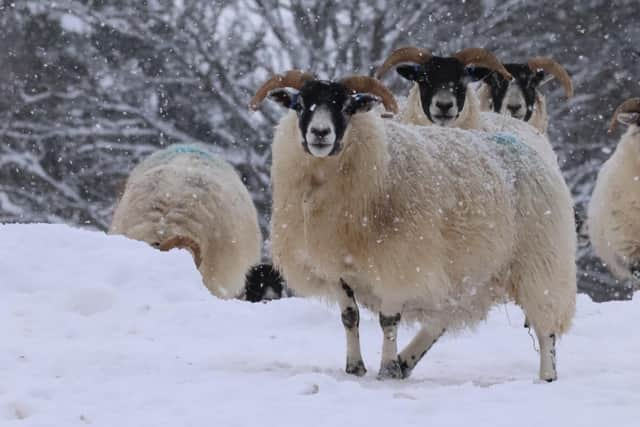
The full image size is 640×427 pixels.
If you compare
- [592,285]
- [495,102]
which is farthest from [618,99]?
[495,102]

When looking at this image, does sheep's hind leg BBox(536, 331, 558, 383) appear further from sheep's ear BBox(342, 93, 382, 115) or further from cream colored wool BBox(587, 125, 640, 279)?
cream colored wool BBox(587, 125, 640, 279)

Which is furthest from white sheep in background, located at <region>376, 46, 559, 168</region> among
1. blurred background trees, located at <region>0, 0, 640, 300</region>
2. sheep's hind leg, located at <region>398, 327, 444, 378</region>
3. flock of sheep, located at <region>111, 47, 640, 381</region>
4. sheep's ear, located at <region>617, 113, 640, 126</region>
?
blurred background trees, located at <region>0, 0, 640, 300</region>

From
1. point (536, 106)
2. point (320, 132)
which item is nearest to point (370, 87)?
point (320, 132)

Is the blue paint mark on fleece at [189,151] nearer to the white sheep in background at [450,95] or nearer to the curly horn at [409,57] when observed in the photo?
the white sheep in background at [450,95]

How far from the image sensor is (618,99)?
2320cm

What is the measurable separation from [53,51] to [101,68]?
1.07m

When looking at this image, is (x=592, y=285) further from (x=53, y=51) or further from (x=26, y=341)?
(x=26, y=341)

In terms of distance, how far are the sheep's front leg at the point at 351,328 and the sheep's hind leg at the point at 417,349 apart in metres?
0.38

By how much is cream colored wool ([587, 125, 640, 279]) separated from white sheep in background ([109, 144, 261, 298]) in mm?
3402

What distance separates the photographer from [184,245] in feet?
31.4

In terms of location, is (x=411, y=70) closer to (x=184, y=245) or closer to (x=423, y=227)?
(x=184, y=245)

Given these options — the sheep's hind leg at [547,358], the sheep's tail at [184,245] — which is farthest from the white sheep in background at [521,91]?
the sheep's hind leg at [547,358]

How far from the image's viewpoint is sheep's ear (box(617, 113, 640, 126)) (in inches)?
446

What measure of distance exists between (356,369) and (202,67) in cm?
1731
